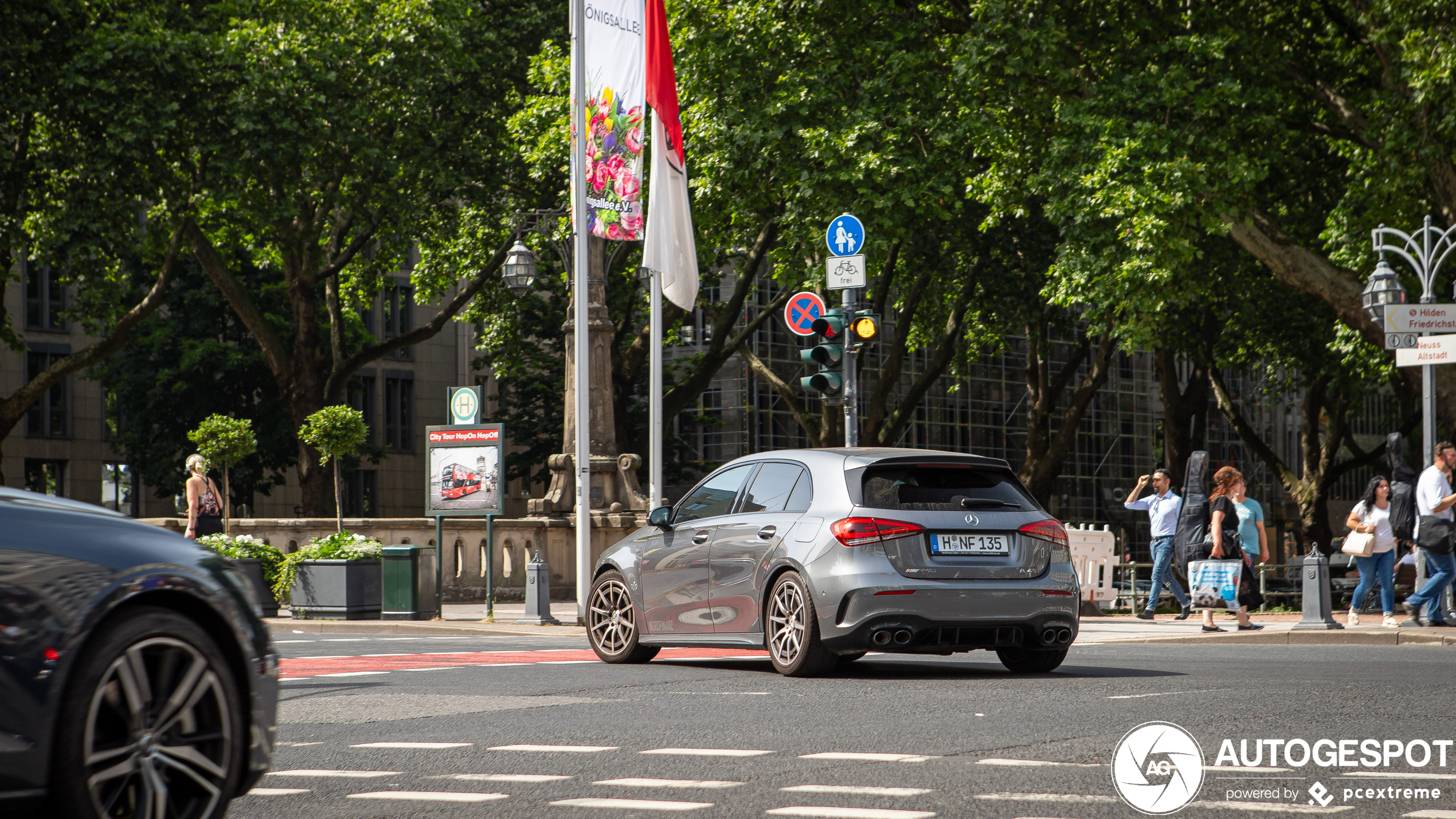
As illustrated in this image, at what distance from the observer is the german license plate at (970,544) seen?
10555mm

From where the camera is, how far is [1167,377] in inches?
1382

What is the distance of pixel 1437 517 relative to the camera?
1645cm

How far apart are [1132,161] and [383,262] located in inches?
789

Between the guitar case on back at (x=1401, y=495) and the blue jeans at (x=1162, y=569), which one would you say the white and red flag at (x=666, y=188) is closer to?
the blue jeans at (x=1162, y=569)

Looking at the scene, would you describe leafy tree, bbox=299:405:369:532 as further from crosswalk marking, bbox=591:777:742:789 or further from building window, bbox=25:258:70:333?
building window, bbox=25:258:70:333

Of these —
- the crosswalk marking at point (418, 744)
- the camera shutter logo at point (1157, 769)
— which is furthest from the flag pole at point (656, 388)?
the camera shutter logo at point (1157, 769)

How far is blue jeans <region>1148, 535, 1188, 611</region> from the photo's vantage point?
20094 mm

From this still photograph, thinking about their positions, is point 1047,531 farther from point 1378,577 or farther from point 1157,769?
point 1378,577

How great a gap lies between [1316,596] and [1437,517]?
1357mm

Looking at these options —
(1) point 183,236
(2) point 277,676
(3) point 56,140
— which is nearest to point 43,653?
(2) point 277,676

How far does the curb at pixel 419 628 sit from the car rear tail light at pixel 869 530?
7582 millimetres

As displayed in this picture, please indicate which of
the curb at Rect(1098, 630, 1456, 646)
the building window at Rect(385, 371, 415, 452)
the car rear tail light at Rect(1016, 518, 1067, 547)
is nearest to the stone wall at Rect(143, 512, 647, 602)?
the curb at Rect(1098, 630, 1456, 646)

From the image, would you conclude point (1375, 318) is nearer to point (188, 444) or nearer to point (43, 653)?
point (43, 653)

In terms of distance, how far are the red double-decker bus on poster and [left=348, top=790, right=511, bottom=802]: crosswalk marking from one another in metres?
14.4
